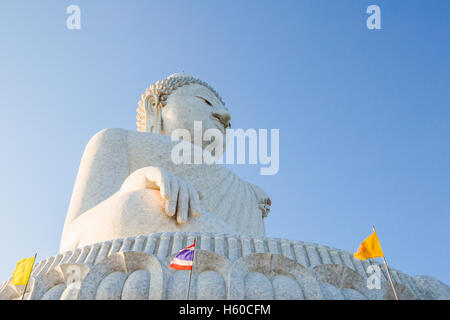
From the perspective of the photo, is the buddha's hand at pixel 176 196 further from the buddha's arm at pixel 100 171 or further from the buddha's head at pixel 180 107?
the buddha's head at pixel 180 107

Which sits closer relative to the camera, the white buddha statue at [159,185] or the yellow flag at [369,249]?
the yellow flag at [369,249]

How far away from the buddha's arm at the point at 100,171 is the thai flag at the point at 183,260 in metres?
3.19

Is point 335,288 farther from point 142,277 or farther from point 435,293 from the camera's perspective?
point 142,277

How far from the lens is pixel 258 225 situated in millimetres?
6961

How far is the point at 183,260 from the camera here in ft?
8.74

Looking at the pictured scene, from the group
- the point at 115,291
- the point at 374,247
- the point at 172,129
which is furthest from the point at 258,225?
the point at 115,291

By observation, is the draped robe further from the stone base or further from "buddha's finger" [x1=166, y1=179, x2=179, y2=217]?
the stone base

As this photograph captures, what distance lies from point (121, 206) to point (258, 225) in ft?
10.4

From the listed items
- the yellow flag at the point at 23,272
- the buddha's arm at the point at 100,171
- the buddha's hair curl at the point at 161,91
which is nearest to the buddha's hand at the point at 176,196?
the yellow flag at the point at 23,272

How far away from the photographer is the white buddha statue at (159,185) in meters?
4.11

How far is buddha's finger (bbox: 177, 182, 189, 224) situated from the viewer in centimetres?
408

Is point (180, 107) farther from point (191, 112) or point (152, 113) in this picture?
point (152, 113)

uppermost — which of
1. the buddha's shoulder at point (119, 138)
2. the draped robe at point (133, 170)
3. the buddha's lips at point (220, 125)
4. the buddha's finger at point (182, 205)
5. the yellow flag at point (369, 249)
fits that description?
the buddha's lips at point (220, 125)

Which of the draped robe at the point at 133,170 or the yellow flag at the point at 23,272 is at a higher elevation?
the draped robe at the point at 133,170
